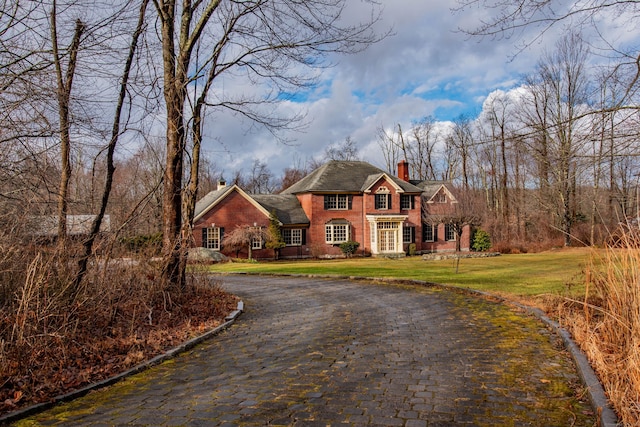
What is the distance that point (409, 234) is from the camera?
38781 mm

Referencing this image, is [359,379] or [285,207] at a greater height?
[285,207]

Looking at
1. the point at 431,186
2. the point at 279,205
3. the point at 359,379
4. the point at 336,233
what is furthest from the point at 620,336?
the point at 431,186

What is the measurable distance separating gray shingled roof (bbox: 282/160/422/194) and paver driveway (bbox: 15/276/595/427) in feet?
90.1

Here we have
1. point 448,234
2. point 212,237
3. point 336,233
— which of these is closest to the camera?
point 212,237

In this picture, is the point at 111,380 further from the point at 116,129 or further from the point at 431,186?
the point at 431,186

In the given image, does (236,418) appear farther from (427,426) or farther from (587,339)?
(587,339)

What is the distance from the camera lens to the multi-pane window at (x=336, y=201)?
120 feet

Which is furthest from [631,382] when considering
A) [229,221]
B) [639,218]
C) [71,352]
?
[229,221]

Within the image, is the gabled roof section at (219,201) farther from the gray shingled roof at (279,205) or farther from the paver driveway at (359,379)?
the paver driveway at (359,379)

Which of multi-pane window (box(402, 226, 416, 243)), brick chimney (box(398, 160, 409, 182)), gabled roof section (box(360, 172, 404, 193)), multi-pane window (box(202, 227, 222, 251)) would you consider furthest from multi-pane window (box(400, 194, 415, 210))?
multi-pane window (box(202, 227, 222, 251))

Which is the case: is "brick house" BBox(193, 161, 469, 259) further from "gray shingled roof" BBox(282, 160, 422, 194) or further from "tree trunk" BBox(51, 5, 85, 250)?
"tree trunk" BBox(51, 5, 85, 250)

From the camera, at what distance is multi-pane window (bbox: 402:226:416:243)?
38.5 meters

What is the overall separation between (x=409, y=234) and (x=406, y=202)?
272cm

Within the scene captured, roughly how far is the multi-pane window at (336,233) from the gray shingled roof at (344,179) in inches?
111
